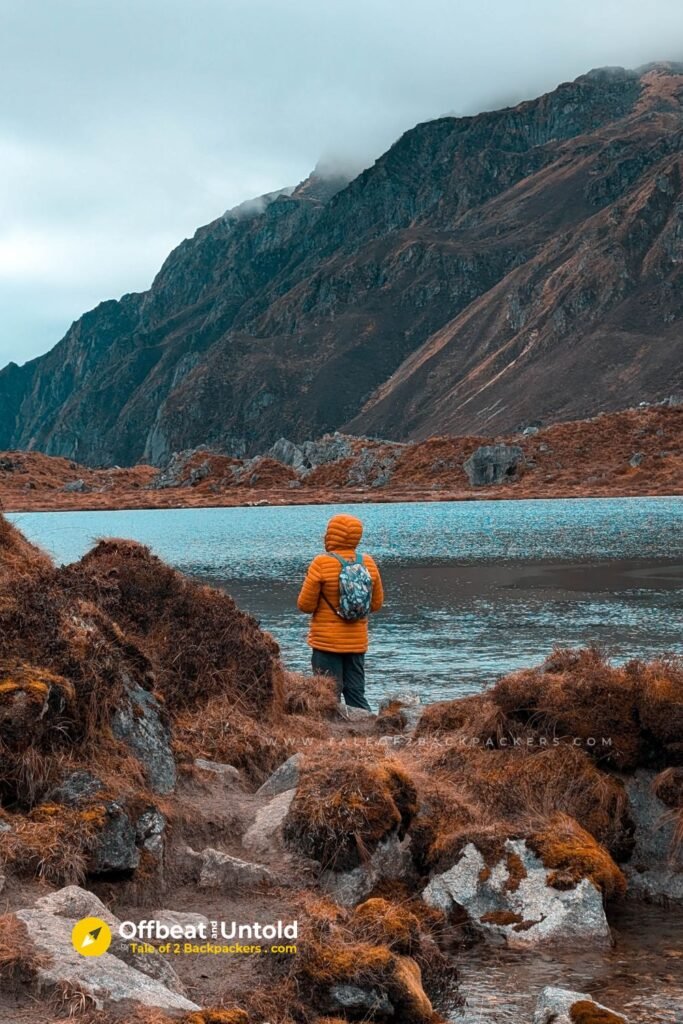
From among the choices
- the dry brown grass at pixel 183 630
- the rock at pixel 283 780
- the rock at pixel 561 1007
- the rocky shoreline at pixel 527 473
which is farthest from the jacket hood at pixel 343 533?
the rocky shoreline at pixel 527 473

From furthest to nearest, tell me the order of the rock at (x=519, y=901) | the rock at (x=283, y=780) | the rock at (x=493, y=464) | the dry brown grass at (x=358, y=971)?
the rock at (x=493, y=464)
the rock at (x=283, y=780)
the rock at (x=519, y=901)
the dry brown grass at (x=358, y=971)

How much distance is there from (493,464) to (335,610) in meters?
167

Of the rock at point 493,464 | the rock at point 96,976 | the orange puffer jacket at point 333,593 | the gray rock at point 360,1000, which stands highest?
the rock at point 493,464

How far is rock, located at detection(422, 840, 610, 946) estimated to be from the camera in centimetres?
945

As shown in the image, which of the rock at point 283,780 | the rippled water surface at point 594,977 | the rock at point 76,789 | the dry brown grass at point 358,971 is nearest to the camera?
the dry brown grass at point 358,971

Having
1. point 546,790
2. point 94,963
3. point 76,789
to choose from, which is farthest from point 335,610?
point 94,963

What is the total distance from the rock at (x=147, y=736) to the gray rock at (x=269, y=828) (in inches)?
39.3

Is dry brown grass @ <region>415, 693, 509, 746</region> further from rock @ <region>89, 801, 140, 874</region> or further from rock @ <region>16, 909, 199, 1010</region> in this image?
rock @ <region>16, 909, 199, 1010</region>

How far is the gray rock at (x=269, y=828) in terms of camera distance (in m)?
10.2

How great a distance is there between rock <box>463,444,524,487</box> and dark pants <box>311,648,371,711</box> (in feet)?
533

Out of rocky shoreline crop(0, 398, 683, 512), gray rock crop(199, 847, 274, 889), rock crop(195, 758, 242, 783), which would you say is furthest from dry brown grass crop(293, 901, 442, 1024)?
rocky shoreline crop(0, 398, 683, 512)

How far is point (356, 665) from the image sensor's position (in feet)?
55.6

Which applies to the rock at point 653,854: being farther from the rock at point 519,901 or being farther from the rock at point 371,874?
the rock at point 371,874

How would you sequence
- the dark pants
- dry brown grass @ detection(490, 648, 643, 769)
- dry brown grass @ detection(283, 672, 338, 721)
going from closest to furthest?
dry brown grass @ detection(490, 648, 643, 769), dry brown grass @ detection(283, 672, 338, 721), the dark pants
